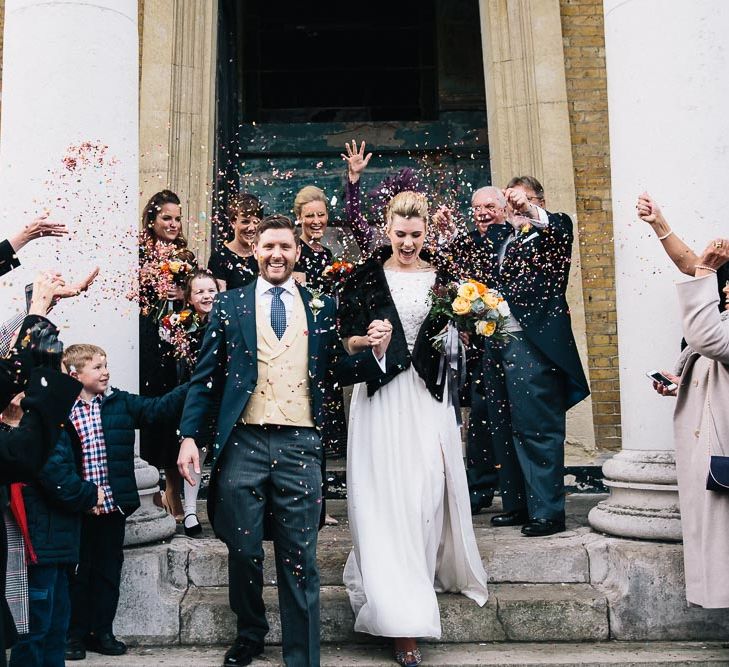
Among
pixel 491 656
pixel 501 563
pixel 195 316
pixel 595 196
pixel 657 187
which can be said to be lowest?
pixel 491 656

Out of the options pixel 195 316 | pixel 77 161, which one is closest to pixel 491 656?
pixel 195 316

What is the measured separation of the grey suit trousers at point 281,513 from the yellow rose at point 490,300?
40.9 inches

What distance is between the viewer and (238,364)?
4320 mm

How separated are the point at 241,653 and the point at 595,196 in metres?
5.37

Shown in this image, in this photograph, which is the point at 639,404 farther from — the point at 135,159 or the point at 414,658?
the point at 135,159

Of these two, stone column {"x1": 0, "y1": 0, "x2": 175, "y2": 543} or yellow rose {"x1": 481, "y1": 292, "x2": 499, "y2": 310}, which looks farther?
stone column {"x1": 0, "y1": 0, "x2": 175, "y2": 543}

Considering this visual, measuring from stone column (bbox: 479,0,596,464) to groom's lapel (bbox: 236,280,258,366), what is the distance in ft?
14.1

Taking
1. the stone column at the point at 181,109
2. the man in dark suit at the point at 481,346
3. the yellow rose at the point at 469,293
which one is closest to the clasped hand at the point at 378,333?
the yellow rose at the point at 469,293

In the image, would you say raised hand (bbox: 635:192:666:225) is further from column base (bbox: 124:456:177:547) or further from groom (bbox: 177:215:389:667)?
column base (bbox: 124:456:177:547)

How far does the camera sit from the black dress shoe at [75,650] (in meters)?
4.57

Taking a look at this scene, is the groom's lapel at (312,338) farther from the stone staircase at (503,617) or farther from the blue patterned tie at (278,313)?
the stone staircase at (503,617)

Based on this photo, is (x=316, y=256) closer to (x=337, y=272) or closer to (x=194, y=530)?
(x=337, y=272)

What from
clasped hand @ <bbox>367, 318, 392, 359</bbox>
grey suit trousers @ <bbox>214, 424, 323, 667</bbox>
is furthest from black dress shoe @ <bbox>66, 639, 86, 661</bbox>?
clasped hand @ <bbox>367, 318, 392, 359</bbox>

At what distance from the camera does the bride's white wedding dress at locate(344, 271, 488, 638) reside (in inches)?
176
